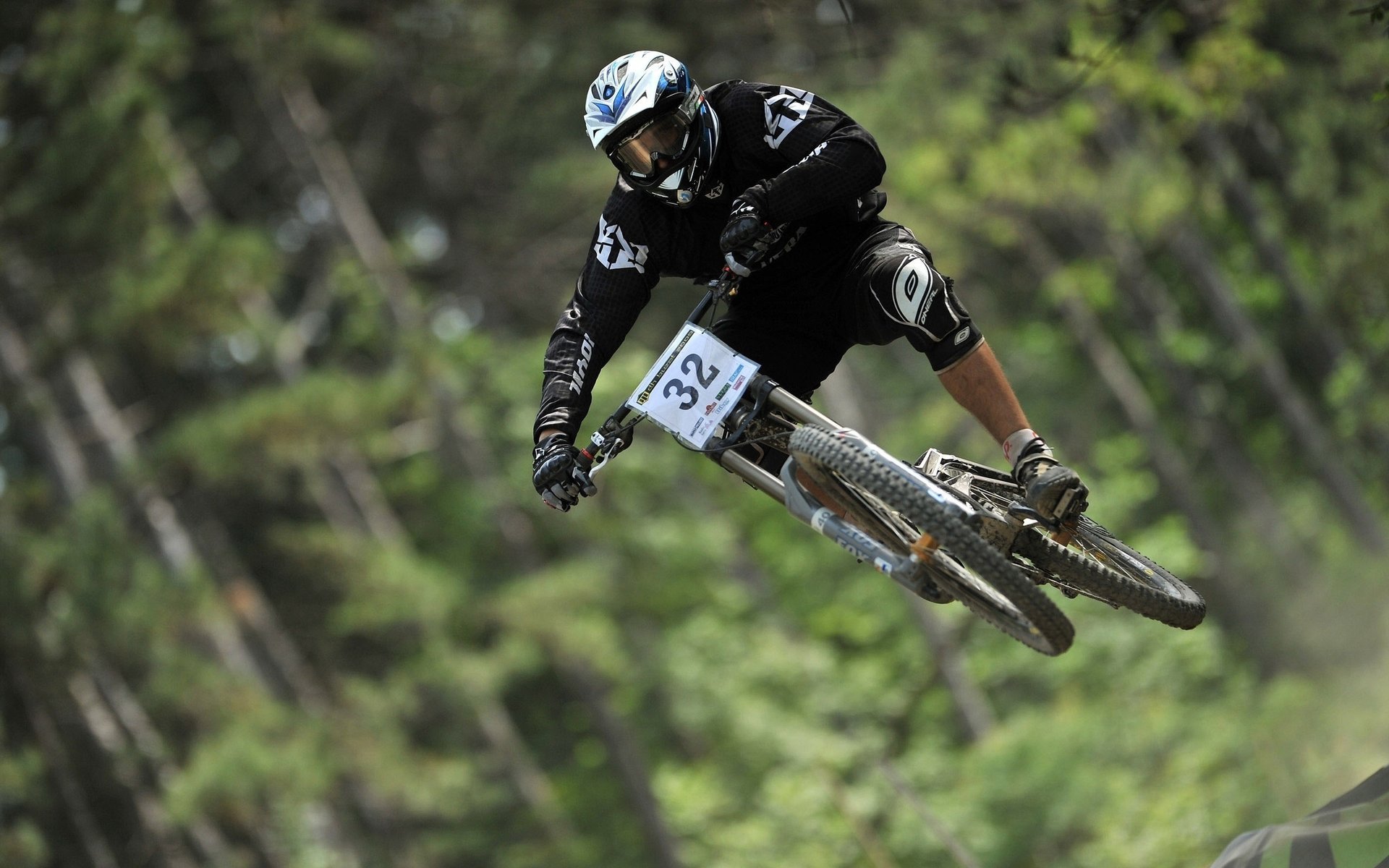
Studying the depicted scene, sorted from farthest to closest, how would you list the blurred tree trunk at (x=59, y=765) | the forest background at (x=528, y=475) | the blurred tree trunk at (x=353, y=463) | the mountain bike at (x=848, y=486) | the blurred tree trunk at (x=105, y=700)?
the blurred tree trunk at (x=353, y=463) → the blurred tree trunk at (x=105, y=700) → the forest background at (x=528, y=475) → the blurred tree trunk at (x=59, y=765) → the mountain bike at (x=848, y=486)

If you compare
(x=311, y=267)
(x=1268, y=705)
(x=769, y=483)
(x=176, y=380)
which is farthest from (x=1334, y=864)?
(x=311, y=267)

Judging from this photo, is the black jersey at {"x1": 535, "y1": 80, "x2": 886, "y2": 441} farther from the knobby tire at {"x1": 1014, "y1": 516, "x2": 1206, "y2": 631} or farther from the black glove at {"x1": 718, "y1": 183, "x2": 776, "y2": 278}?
the knobby tire at {"x1": 1014, "y1": 516, "x2": 1206, "y2": 631}

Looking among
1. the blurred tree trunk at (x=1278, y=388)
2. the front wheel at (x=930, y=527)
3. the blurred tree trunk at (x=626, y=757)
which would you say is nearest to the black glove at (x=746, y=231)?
the front wheel at (x=930, y=527)

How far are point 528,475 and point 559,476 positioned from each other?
48.0 ft

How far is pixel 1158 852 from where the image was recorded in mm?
15969

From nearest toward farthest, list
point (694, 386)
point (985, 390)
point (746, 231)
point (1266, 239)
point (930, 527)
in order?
point (930, 527)
point (746, 231)
point (694, 386)
point (985, 390)
point (1266, 239)

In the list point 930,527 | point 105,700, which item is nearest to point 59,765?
point 105,700

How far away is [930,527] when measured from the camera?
4391mm

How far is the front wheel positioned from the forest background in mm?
7381

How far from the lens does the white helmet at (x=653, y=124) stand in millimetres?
4809

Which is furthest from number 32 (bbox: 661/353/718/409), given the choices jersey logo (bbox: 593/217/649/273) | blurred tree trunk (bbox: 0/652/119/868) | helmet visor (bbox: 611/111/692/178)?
blurred tree trunk (bbox: 0/652/119/868)

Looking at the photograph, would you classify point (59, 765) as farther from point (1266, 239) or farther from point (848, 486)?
point (1266, 239)

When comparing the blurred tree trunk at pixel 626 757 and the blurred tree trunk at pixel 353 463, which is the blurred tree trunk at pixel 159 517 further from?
the blurred tree trunk at pixel 626 757

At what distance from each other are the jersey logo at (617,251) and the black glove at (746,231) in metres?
0.56
